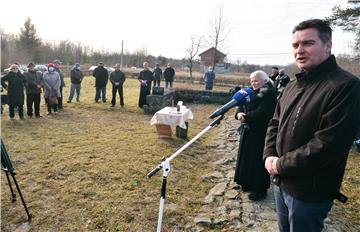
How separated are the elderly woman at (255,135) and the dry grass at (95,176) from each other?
0.90 metres

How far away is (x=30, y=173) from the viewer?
516cm

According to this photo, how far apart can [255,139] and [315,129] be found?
223 cm

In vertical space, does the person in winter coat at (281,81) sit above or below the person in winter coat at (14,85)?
above

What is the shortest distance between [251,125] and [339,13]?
7224 millimetres

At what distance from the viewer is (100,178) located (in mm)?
4973

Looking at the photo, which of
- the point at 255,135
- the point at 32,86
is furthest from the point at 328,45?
the point at 32,86

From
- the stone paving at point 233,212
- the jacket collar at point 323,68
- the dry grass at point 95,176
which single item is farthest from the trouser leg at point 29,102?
the jacket collar at point 323,68

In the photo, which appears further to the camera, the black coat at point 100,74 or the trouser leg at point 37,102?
the black coat at point 100,74

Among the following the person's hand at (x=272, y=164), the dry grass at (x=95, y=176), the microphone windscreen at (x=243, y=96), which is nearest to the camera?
the person's hand at (x=272, y=164)

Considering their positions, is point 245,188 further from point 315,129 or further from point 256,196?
point 315,129

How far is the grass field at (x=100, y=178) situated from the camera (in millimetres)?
3809

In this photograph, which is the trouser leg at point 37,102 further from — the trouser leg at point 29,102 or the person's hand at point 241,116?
the person's hand at point 241,116

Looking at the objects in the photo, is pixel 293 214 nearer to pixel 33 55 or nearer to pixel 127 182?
pixel 127 182

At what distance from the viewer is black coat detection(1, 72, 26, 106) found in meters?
8.87
